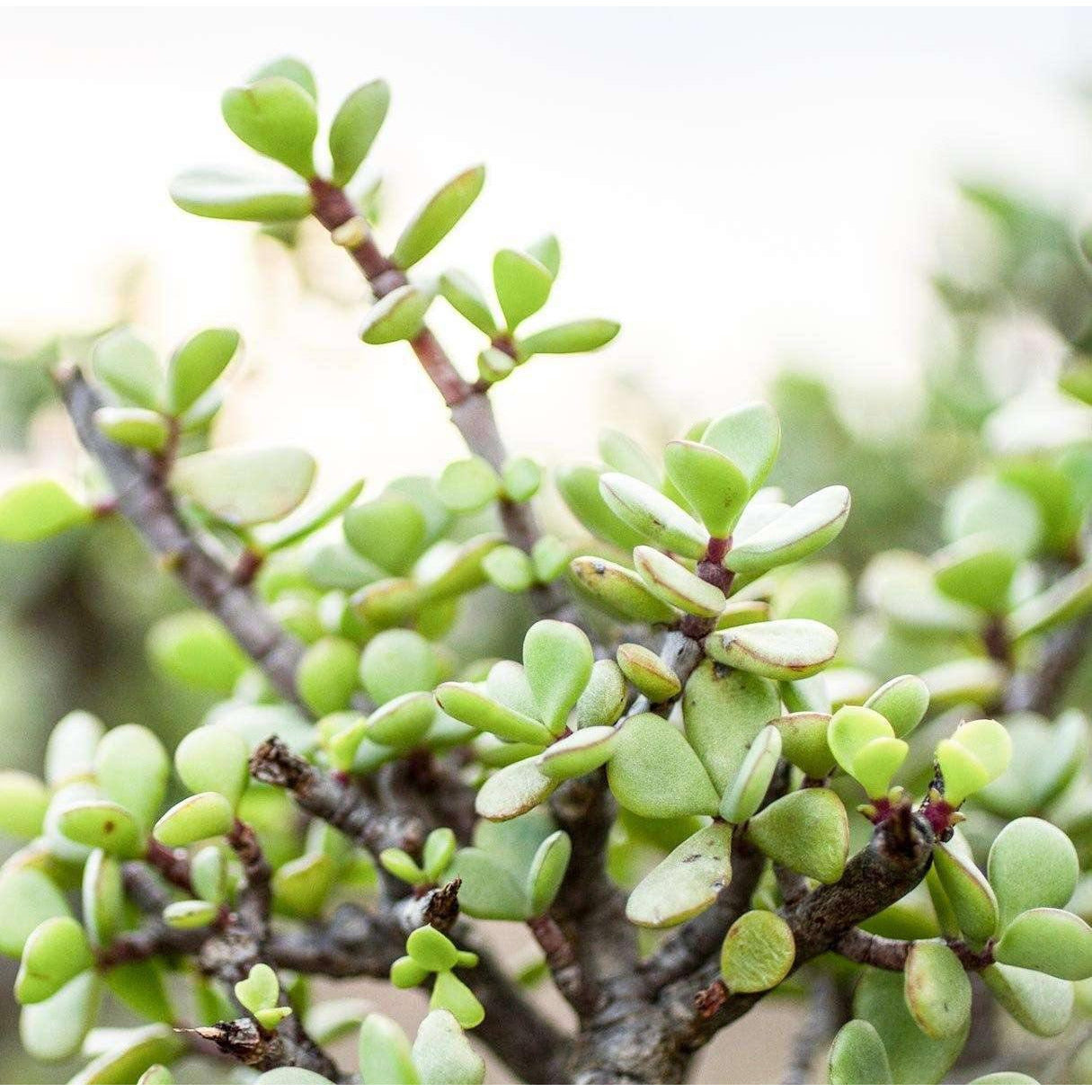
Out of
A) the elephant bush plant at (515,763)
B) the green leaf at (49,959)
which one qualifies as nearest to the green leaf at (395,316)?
the elephant bush plant at (515,763)

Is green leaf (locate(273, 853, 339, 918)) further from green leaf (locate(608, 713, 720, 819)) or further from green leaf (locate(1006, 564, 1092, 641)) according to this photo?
green leaf (locate(1006, 564, 1092, 641))

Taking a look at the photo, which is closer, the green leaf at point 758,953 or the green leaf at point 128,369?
the green leaf at point 758,953

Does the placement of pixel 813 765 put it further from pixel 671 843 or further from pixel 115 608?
pixel 115 608

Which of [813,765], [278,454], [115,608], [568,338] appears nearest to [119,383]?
[278,454]

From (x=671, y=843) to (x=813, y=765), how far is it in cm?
11

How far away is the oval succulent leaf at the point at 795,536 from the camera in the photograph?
298 mm

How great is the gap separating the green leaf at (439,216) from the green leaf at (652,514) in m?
0.10

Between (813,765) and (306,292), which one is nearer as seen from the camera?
(813,765)

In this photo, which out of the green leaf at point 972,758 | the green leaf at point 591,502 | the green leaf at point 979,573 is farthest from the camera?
the green leaf at point 979,573

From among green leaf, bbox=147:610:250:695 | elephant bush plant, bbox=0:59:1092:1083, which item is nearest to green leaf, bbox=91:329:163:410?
elephant bush plant, bbox=0:59:1092:1083

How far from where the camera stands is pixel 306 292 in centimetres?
85

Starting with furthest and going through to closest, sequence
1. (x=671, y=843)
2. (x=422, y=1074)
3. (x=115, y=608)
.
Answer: (x=115, y=608) → (x=671, y=843) → (x=422, y=1074)

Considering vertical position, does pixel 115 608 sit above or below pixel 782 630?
below

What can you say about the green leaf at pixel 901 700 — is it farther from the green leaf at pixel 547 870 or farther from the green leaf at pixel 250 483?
the green leaf at pixel 250 483
